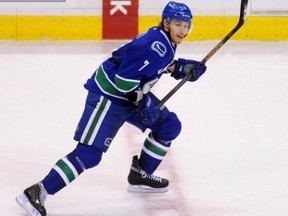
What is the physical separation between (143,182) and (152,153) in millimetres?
171

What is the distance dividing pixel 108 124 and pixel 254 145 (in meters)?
1.38

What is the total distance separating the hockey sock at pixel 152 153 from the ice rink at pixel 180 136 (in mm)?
141

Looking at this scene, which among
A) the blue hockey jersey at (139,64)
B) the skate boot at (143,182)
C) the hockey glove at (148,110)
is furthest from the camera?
the skate boot at (143,182)

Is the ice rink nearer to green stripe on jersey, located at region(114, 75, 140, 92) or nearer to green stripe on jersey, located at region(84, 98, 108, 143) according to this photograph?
green stripe on jersey, located at region(84, 98, 108, 143)

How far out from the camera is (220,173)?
4.68 meters

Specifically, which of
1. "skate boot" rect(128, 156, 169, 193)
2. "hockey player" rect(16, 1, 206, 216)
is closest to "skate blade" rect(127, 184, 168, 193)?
"skate boot" rect(128, 156, 169, 193)

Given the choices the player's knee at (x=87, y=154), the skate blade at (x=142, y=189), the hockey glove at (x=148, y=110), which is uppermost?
the hockey glove at (x=148, y=110)

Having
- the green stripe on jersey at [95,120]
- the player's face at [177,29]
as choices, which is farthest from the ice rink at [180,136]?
the player's face at [177,29]

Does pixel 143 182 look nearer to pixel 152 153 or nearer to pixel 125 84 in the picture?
pixel 152 153

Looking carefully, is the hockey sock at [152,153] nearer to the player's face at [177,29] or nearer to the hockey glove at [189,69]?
the hockey glove at [189,69]

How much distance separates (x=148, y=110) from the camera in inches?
158

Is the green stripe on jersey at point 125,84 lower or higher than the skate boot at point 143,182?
higher

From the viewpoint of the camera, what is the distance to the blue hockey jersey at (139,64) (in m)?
3.91

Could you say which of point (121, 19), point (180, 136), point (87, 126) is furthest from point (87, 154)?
point (121, 19)
